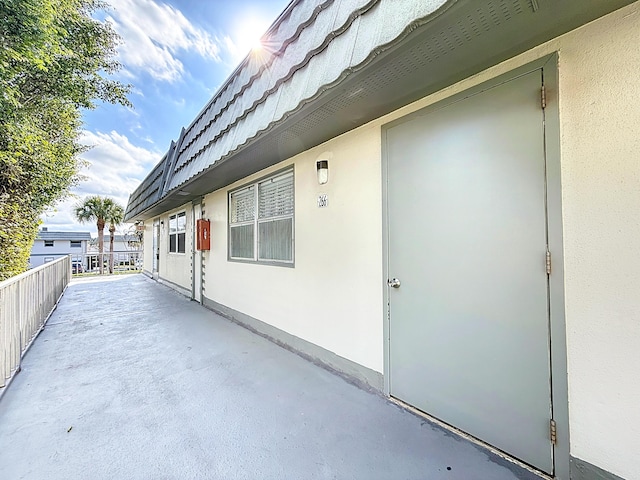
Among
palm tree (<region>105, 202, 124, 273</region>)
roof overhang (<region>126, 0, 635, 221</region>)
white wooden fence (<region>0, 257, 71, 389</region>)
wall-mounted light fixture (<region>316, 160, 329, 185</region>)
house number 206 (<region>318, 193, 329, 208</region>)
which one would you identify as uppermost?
palm tree (<region>105, 202, 124, 273</region>)

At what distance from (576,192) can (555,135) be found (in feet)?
1.16

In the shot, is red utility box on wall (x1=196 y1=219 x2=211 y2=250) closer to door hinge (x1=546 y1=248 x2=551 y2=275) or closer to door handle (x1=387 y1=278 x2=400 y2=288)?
door handle (x1=387 y1=278 x2=400 y2=288)

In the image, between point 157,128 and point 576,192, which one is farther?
point 157,128

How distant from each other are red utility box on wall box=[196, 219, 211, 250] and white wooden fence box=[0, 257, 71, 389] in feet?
8.50

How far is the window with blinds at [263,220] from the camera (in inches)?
158

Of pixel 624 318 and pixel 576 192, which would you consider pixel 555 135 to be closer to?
pixel 576 192

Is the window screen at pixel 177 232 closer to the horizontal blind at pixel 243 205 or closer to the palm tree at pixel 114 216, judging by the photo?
the horizontal blind at pixel 243 205

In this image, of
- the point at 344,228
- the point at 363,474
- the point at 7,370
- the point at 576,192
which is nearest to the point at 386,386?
the point at 363,474

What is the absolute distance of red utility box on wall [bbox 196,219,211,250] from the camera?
6227mm

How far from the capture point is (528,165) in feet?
5.70

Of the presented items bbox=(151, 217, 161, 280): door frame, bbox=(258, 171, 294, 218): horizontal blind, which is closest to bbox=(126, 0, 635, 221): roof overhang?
bbox=(258, 171, 294, 218): horizontal blind

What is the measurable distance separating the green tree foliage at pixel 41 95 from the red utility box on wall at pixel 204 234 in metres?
2.78

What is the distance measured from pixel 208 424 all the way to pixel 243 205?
11.7 feet

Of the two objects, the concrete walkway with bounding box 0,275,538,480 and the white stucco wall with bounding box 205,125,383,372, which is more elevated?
the white stucco wall with bounding box 205,125,383,372
